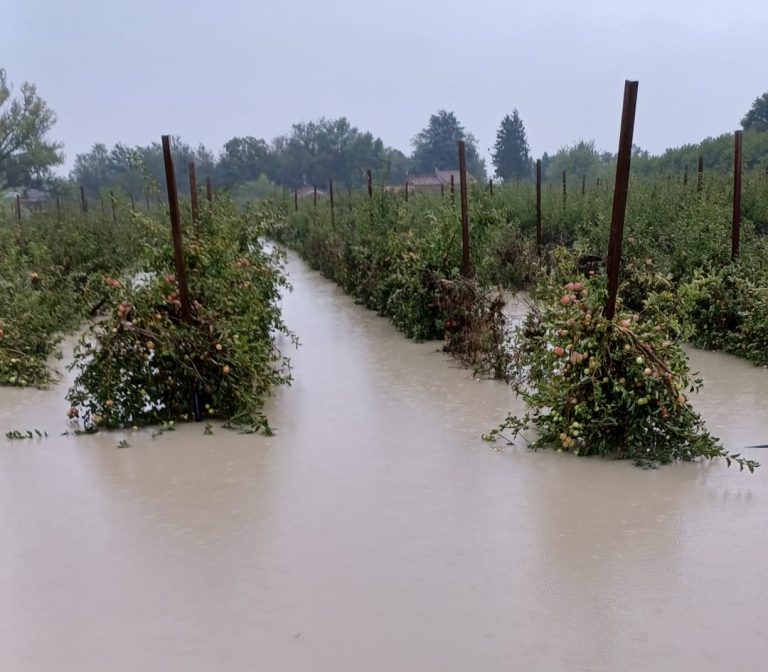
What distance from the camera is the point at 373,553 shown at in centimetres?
385

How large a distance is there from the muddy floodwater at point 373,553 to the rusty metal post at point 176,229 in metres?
0.96

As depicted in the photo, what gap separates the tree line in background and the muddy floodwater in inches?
1021

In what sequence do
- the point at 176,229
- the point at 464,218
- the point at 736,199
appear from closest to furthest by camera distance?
the point at 176,229 < the point at 736,199 < the point at 464,218

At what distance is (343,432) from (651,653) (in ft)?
10.7

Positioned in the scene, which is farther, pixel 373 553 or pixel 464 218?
pixel 464 218

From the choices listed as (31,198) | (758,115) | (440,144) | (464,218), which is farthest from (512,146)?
(464,218)

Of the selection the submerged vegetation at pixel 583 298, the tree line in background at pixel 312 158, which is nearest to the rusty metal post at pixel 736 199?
the submerged vegetation at pixel 583 298

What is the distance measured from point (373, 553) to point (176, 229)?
10.1ft

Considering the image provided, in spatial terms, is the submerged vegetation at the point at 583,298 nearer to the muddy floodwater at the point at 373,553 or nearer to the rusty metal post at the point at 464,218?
the rusty metal post at the point at 464,218

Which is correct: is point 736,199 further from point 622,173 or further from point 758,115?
point 758,115

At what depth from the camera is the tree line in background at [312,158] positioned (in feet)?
118

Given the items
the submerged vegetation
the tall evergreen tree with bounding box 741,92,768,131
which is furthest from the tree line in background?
the submerged vegetation

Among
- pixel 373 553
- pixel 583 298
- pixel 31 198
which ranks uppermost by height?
pixel 31 198

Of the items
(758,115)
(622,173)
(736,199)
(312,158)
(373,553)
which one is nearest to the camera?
(373,553)
